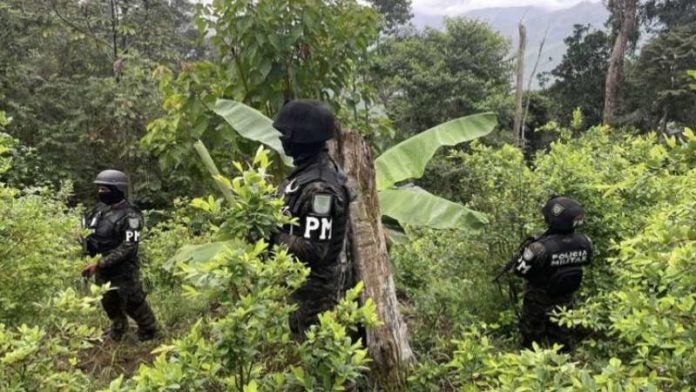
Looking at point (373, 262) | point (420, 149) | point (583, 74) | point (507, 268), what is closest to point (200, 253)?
point (373, 262)

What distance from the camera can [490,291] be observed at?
525cm

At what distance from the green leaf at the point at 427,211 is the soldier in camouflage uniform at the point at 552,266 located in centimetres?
49

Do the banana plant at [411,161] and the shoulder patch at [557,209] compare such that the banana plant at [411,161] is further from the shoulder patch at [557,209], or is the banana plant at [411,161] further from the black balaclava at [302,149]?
the black balaclava at [302,149]

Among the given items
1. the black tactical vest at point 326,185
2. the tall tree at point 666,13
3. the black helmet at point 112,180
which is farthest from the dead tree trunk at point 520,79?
the black tactical vest at point 326,185

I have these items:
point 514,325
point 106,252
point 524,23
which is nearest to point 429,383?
point 514,325

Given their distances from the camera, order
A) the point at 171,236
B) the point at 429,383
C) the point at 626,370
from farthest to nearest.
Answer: the point at 171,236, the point at 429,383, the point at 626,370

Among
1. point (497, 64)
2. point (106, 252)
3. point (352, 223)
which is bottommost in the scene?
point (106, 252)

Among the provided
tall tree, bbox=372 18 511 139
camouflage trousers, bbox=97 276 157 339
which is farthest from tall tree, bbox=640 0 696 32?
camouflage trousers, bbox=97 276 157 339

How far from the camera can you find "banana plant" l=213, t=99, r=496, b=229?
15.1 feet

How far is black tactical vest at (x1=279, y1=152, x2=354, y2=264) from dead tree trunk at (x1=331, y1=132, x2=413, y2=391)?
1.29 ft

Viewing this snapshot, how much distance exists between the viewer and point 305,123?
3.29 meters

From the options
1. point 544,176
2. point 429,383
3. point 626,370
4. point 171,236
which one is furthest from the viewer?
point 171,236

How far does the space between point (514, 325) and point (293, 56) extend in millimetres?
3196

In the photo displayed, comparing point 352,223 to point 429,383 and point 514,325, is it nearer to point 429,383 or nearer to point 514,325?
point 429,383
